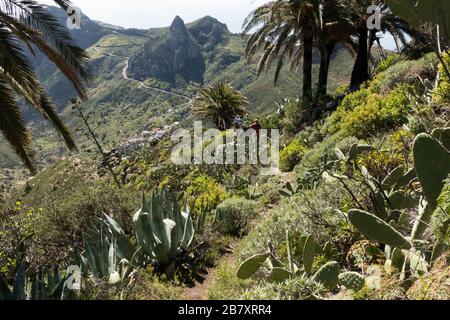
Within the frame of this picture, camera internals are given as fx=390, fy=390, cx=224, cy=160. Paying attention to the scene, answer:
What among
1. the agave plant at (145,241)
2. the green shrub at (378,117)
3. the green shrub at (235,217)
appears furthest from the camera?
the green shrub at (378,117)

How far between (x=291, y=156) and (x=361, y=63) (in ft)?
17.7

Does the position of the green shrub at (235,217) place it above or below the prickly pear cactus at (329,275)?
below

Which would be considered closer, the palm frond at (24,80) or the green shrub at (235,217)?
the palm frond at (24,80)

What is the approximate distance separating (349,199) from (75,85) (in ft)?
17.0

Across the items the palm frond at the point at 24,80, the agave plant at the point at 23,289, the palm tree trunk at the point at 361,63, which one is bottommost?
the agave plant at the point at 23,289

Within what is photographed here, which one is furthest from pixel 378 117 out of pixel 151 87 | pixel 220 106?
Answer: pixel 151 87

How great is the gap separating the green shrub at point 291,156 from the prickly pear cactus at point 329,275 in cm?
922

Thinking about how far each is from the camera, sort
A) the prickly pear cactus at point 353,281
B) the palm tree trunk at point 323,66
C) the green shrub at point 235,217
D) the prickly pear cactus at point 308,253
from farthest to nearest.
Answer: the palm tree trunk at point 323,66, the green shrub at point 235,217, the prickly pear cactus at point 308,253, the prickly pear cactus at point 353,281

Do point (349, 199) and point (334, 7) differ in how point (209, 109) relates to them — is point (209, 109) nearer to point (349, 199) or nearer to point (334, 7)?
point (334, 7)

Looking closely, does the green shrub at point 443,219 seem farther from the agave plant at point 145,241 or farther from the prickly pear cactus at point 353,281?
the agave plant at point 145,241

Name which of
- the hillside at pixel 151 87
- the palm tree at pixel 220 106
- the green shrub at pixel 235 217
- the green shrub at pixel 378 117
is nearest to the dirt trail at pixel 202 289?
the green shrub at pixel 235 217

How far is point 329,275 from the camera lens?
335 cm

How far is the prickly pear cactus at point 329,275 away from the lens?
3.34 m
